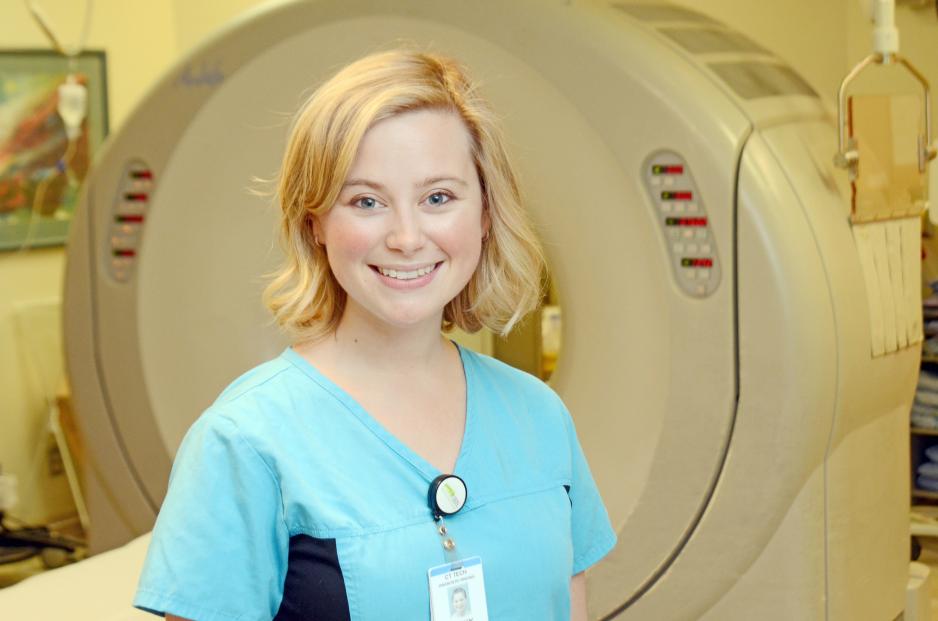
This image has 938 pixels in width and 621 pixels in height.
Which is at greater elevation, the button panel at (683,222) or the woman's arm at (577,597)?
the button panel at (683,222)

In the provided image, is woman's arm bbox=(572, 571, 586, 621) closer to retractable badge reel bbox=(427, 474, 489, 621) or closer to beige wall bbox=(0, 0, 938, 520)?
retractable badge reel bbox=(427, 474, 489, 621)

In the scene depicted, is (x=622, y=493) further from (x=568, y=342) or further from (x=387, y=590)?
(x=387, y=590)

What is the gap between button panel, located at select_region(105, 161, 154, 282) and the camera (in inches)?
93.6

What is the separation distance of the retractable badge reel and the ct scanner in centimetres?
73

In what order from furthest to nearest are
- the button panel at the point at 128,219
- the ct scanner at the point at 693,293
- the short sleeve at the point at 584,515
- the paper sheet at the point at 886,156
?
the button panel at the point at 128,219 → the paper sheet at the point at 886,156 → the ct scanner at the point at 693,293 → the short sleeve at the point at 584,515

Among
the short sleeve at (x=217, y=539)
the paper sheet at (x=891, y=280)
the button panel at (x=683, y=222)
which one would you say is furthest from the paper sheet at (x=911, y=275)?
the short sleeve at (x=217, y=539)

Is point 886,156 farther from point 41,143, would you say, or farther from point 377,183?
point 41,143

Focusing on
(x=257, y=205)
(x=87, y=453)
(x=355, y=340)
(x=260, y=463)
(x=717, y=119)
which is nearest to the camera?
(x=260, y=463)

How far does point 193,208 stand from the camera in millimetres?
2305

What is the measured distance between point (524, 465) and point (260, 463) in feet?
0.89

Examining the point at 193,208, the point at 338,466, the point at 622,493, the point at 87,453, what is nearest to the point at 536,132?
the point at 622,493

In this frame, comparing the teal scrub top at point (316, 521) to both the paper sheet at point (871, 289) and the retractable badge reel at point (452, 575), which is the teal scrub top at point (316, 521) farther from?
the paper sheet at point (871, 289)

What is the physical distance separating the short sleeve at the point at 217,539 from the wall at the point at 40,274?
8.89 ft

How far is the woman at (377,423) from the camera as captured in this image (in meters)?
1.08
